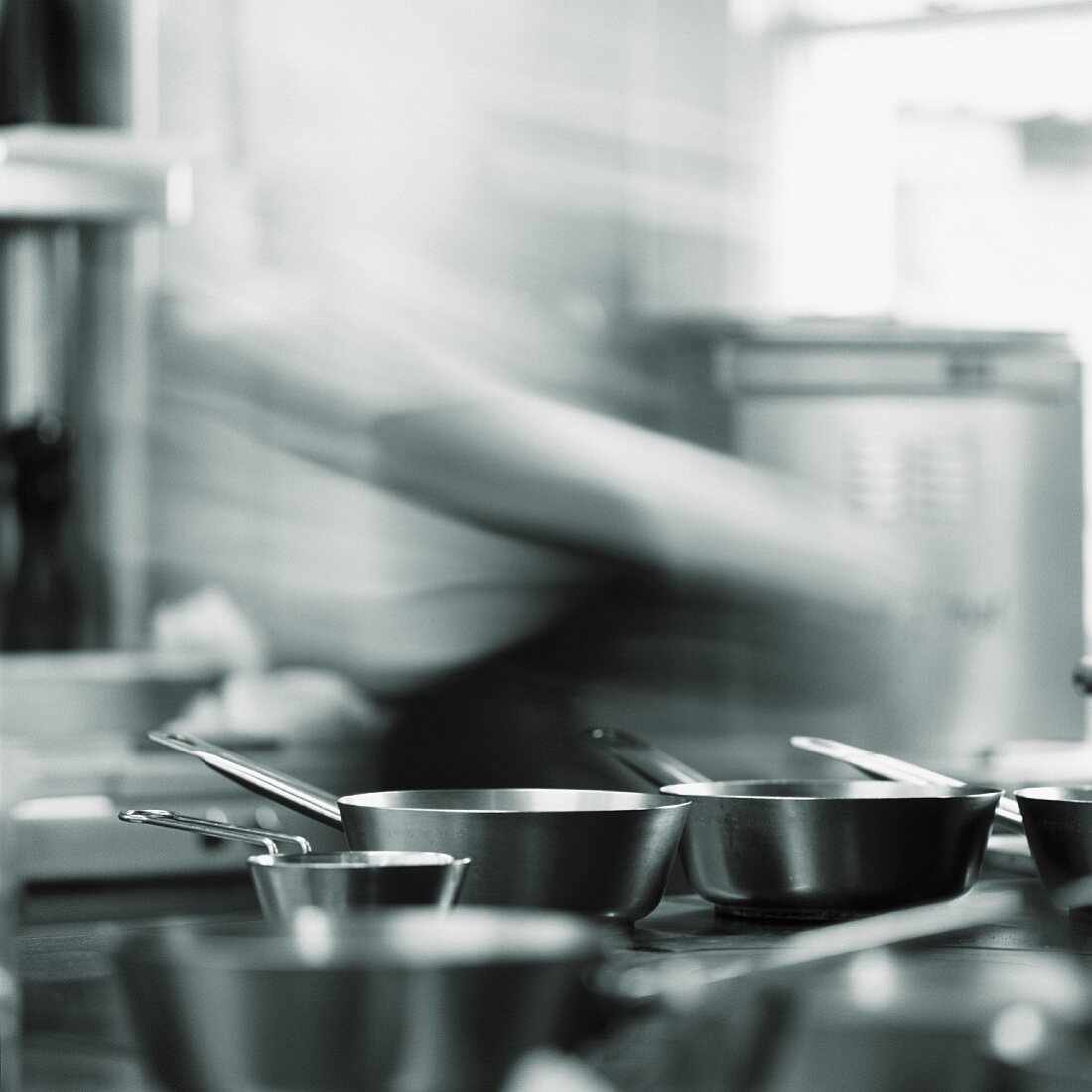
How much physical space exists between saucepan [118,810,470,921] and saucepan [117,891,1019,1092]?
17cm

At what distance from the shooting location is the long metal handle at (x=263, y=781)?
35.0 inches

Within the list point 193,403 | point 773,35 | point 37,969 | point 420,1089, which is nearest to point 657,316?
point 773,35

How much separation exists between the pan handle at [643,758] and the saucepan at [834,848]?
0.36ft

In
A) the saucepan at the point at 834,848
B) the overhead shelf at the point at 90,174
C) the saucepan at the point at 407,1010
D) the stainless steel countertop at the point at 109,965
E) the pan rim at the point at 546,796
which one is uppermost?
the overhead shelf at the point at 90,174

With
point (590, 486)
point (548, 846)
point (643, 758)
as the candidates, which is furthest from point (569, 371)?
point (548, 846)

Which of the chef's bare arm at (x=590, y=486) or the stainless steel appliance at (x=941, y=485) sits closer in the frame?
the stainless steel appliance at (x=941, y=485)

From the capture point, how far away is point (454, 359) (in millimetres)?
3418

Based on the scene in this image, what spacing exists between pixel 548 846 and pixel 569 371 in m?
2.60

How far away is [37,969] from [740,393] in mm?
2107

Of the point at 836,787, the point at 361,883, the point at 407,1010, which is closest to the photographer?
the point at 407,1010

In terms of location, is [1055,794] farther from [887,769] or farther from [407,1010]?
[407,1010]

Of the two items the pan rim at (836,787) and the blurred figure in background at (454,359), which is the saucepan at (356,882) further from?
the blurred figure in background at (454,359)

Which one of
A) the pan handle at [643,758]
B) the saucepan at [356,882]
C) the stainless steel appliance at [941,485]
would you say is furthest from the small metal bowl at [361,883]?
the stainless steel appliance at [941,485]

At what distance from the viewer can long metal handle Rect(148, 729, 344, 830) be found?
0.89 metres
